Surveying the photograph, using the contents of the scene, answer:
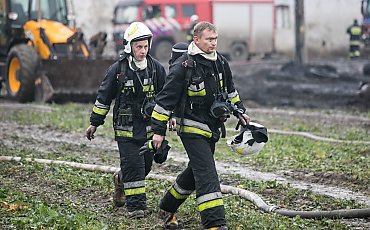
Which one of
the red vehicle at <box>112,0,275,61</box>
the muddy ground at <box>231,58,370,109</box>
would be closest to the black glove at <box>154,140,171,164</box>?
the muddy ground at <box>231,58,370,109</box>

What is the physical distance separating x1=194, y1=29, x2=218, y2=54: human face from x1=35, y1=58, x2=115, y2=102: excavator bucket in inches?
478

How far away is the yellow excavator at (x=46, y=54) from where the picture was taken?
1903 cm

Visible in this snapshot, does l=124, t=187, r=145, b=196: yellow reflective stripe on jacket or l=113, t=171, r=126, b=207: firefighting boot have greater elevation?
l=124, t=187, r=145, b=196: yellow reflective stripe on jacket

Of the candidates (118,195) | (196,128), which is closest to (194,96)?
(196,128)

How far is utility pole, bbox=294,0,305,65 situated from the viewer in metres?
29.4

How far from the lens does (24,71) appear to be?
19016 mm

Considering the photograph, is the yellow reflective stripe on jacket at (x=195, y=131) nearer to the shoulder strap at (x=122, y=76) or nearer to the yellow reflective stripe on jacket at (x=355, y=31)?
the shoulder strap at (x=122, y=76)

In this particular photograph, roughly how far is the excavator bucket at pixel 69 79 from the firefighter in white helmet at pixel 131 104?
10.9 metres

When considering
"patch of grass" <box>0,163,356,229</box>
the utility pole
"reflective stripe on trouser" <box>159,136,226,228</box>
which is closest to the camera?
"reflective stripe on trouser" <box>159,136,226,228</box>

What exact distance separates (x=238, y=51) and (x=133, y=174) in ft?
92.6

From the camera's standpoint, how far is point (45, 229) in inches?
271

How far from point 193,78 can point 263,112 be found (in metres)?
11.8

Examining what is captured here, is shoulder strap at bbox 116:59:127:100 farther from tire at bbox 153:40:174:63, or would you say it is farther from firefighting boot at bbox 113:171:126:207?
tire at bbox 153:40:174:63

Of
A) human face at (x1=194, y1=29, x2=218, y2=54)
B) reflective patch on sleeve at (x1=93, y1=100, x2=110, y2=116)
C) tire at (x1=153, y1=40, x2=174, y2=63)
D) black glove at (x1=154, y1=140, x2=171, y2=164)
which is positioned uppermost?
human face at (x1=194, y1=29, x2=218, y2=54)
